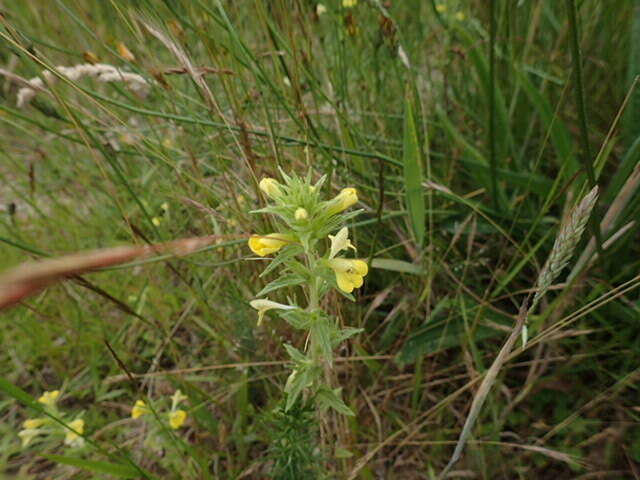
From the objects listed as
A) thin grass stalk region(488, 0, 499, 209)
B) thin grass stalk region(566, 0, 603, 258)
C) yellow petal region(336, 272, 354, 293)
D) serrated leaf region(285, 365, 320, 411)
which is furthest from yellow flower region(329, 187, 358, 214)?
thin grass stalk region(488, 0, 499, 209)

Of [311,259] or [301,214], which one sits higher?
[301,214]

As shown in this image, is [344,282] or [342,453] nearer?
[344,282]

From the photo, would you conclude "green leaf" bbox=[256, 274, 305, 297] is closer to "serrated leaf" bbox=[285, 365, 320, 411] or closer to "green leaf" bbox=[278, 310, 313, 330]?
"green leaf" bbox=[278, 310, 313, 330]

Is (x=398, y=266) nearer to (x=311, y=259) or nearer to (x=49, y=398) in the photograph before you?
(x=311, y=259)

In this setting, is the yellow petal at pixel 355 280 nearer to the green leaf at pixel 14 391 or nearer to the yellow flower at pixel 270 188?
the yellow flower at pixel 270 188

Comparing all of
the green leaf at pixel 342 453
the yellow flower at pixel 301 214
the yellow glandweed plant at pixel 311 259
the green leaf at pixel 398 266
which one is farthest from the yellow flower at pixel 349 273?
the green leaf at pixel 398 266

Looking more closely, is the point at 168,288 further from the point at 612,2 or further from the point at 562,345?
the point at 612,2

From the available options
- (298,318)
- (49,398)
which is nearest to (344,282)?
(298,318)
